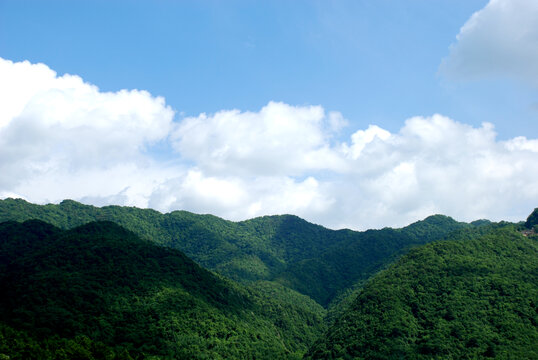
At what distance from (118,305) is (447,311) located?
3316 inches

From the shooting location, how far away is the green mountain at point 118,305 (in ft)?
300

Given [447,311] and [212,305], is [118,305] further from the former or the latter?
[447,311]

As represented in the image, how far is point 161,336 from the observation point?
354 feet

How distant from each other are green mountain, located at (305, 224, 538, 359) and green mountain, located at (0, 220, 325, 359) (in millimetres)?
22720

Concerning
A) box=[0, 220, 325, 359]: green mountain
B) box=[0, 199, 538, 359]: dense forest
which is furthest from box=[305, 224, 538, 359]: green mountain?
box=[0, 220, 325, 359]: green mountain

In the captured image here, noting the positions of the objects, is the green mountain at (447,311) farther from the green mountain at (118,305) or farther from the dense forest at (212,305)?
the green mountain at (118,305)

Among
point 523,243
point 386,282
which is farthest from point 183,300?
point 523,243

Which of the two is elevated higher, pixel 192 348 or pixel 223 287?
pixel 223 287

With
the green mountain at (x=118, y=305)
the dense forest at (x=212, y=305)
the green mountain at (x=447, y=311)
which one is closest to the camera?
the green mountain at (x=118, y=305)

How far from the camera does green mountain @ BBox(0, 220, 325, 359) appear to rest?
91.4m

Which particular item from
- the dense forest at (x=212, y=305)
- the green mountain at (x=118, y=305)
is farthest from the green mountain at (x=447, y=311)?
the green mountain at (x=118, y=305)

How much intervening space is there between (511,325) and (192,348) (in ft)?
253

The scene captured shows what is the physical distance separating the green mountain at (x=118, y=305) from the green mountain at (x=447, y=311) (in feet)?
74.5

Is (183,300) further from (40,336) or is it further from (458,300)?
(458,300)
